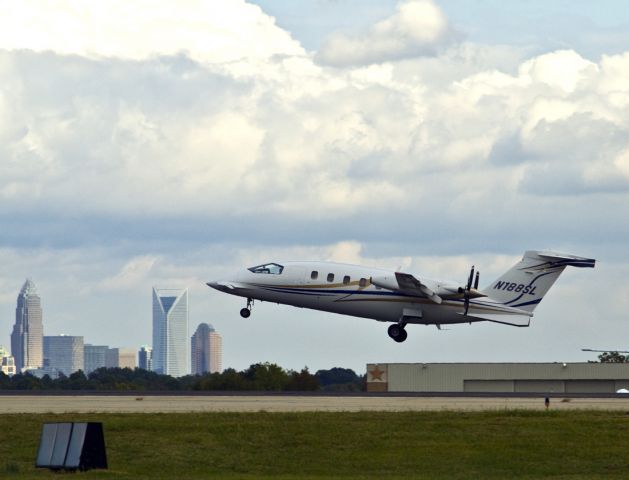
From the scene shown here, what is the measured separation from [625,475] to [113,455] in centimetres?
1744

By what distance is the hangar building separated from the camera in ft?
380

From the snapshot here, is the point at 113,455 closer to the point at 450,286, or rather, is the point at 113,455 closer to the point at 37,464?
the point at 37,464

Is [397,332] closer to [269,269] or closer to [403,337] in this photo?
[403,337]

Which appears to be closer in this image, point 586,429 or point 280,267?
point 586,429

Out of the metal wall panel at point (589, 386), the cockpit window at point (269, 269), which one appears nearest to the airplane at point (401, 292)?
the cockpit window at point (269, 269)

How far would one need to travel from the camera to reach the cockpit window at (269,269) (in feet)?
258

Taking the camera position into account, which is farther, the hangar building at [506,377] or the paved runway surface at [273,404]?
the hangar building at [506,377]

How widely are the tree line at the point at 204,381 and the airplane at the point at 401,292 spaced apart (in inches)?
1509

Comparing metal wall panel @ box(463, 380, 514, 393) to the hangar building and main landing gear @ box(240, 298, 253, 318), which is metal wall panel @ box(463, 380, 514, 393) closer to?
the hangar building

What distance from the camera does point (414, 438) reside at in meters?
50.9

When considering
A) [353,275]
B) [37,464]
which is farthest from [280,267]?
[37,464]

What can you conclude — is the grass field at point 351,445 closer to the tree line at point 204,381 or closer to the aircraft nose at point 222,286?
the aircraft nose at point 222,286

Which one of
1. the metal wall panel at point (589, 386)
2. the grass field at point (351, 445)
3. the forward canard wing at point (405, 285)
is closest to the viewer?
the grass field at point (351, 445)

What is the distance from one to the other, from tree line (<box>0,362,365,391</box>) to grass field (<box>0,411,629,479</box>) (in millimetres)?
61241
